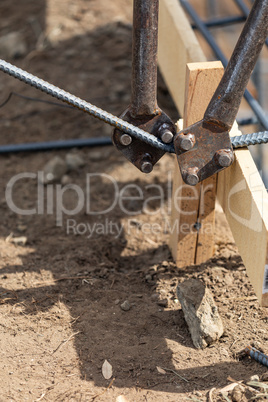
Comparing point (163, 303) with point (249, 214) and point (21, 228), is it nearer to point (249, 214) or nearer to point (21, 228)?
point (249, 214)

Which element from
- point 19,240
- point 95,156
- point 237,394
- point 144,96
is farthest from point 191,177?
point 95,156

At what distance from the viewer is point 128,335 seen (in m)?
2.24

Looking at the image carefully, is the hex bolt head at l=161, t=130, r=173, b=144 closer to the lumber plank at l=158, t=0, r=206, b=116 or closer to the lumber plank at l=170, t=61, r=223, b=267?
the lumber plank at l=170, t=61, r=223, b=267

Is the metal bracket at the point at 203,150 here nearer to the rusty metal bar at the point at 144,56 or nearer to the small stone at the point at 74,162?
the rusty metal bar at the point at 144,56

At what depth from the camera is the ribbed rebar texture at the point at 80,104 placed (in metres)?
2.01

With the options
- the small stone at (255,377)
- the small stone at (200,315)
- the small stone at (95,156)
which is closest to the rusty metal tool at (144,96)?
the small stone at (200,315)

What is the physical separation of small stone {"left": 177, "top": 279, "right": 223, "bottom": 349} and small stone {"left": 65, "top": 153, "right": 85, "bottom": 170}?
155cm

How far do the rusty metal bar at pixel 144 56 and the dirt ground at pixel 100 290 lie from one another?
2.71ft

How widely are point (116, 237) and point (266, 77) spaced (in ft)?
4.30

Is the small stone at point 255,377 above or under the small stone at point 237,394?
above

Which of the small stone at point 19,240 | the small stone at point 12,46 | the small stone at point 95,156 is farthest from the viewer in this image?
the small stone at point 12,46

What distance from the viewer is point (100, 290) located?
8.23 feet

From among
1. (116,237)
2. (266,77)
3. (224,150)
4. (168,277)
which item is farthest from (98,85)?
(224,150)

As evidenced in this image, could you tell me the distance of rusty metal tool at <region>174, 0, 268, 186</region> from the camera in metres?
1.92
